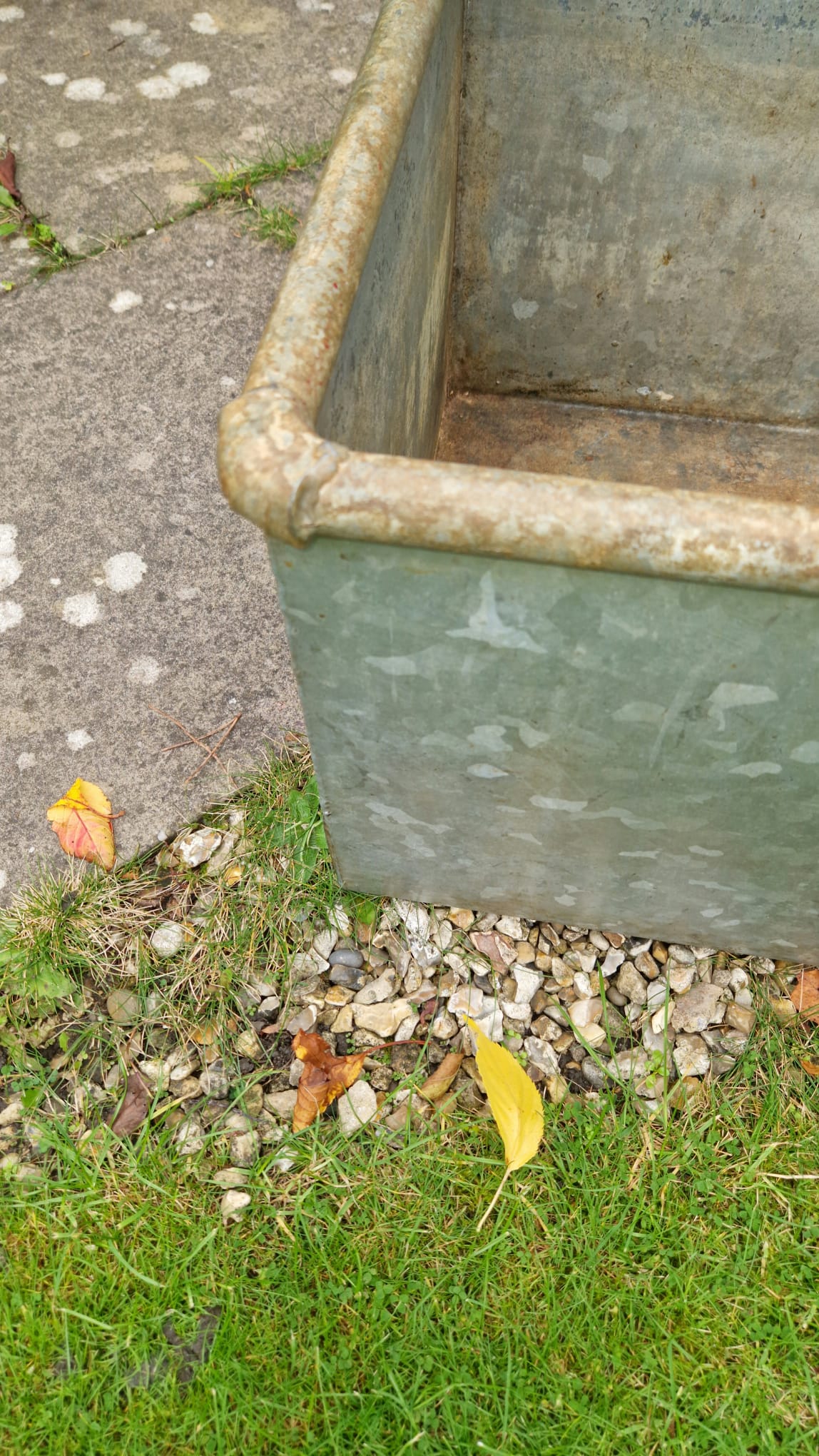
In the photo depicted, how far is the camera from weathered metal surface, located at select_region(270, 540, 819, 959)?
39.7 inches

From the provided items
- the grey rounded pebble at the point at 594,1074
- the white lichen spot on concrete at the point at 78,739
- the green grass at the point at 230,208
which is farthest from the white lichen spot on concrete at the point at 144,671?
the green grass at the point at 230,208

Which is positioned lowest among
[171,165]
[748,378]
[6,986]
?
[6,986]

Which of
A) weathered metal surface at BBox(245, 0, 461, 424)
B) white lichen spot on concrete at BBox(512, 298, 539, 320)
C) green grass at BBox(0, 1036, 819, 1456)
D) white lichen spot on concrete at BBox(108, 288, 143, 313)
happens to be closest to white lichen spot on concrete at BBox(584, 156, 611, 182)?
white lichen spot on concrete at BBox(512, 298, 539, 320)

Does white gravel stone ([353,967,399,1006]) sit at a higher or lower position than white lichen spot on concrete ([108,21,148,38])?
lower

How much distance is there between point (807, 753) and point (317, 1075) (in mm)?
840

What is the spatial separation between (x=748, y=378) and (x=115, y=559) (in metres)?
1.29

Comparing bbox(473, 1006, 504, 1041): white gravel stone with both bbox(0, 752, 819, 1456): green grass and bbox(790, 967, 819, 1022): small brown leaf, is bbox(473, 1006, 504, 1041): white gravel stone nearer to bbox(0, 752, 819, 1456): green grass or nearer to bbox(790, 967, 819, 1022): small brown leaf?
bbox(0, 752, 819, 1456): green grass

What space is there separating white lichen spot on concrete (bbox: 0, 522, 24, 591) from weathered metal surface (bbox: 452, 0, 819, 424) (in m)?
0.96

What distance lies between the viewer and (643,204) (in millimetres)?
1891

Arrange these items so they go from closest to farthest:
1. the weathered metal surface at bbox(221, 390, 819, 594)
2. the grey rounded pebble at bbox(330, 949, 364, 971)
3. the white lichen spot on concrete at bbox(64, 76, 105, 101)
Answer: the weathered metal surface at bbox(221, 390, 819, 594)
the grey rounded pebble at bbox(330, 949, 364, 971)
the white lichen spot on concrete at bbox(64, 76, 105, 101)

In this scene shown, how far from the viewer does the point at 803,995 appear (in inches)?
64.3

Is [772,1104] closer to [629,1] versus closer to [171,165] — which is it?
[629,1]

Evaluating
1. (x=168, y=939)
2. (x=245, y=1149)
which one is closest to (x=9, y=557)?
(x=168, y=939)

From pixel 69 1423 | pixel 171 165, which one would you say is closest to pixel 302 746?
pixel 69 1423
